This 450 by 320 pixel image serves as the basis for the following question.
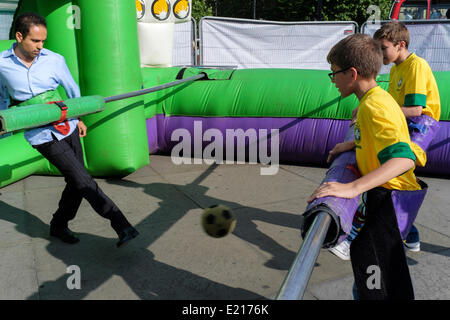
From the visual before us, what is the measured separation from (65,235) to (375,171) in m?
2.76

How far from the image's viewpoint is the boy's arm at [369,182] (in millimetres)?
1644

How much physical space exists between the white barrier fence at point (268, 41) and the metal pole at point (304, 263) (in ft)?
30.3

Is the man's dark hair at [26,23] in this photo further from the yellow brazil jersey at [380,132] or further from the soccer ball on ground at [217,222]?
the yellow brazil jersey at [380,132]

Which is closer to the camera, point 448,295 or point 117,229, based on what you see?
point 448,295

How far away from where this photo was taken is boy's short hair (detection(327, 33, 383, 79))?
1917 millimetres

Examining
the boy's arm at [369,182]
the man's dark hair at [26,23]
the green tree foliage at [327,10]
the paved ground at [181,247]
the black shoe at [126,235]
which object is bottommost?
the paved ground at [181,247]

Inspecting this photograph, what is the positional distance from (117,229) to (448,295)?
96.3 inches

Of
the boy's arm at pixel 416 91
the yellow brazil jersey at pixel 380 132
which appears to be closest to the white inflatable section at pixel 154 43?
the boy's arm at pixel 416 91

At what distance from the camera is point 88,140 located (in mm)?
4895

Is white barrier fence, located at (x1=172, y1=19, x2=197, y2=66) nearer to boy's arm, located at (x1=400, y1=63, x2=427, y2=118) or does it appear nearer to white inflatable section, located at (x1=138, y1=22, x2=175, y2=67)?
white inflatable section, located at (x1=138, y1=22, x2=175, y2=67)

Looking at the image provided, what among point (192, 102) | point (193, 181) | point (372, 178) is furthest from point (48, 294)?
point (192, 102)

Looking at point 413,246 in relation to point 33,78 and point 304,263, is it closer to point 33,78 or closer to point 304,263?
point 304,263

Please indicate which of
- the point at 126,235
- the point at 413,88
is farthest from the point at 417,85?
the point at 126,235

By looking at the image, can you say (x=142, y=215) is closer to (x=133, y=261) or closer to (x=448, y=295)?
(x=133, y=261)
